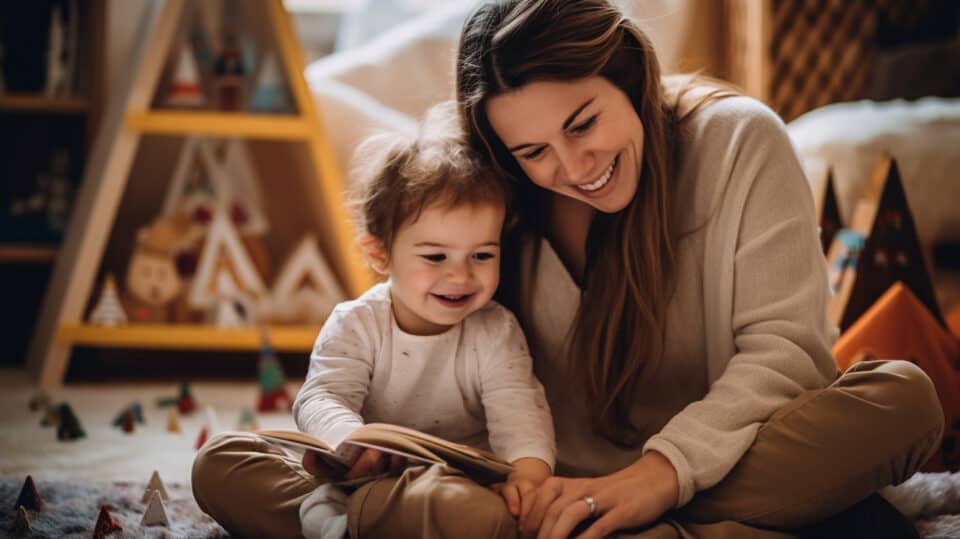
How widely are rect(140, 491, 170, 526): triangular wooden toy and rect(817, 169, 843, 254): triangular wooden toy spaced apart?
1131 mm

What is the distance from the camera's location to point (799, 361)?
1.05m

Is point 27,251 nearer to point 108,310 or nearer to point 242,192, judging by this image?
point 108,310

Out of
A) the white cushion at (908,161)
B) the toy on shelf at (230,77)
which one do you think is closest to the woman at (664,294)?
the white cushion at (908,161)

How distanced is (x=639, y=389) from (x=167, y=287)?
1.22m

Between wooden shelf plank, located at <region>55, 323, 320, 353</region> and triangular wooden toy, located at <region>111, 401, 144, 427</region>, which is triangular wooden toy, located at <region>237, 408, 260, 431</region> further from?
wooden shelf plank, located at <region>55, 323, 320, 353</region>

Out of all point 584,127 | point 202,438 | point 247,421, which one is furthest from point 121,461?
point 584,127

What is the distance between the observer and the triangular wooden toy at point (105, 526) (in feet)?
3.35

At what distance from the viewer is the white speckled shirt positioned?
3.68 feet

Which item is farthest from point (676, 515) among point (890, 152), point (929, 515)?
point (890, 152)

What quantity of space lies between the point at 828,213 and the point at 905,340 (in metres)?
0.35

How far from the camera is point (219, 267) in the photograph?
82.6 inches

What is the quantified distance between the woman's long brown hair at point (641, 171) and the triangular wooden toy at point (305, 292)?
3.16 ft

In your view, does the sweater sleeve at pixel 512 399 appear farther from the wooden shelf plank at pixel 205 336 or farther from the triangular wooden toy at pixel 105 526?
the wooden shelf plank at pixel 205 336

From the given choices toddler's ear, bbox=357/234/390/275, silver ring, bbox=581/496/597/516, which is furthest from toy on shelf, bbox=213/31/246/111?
silver ring, bbox=581/496/597/516
